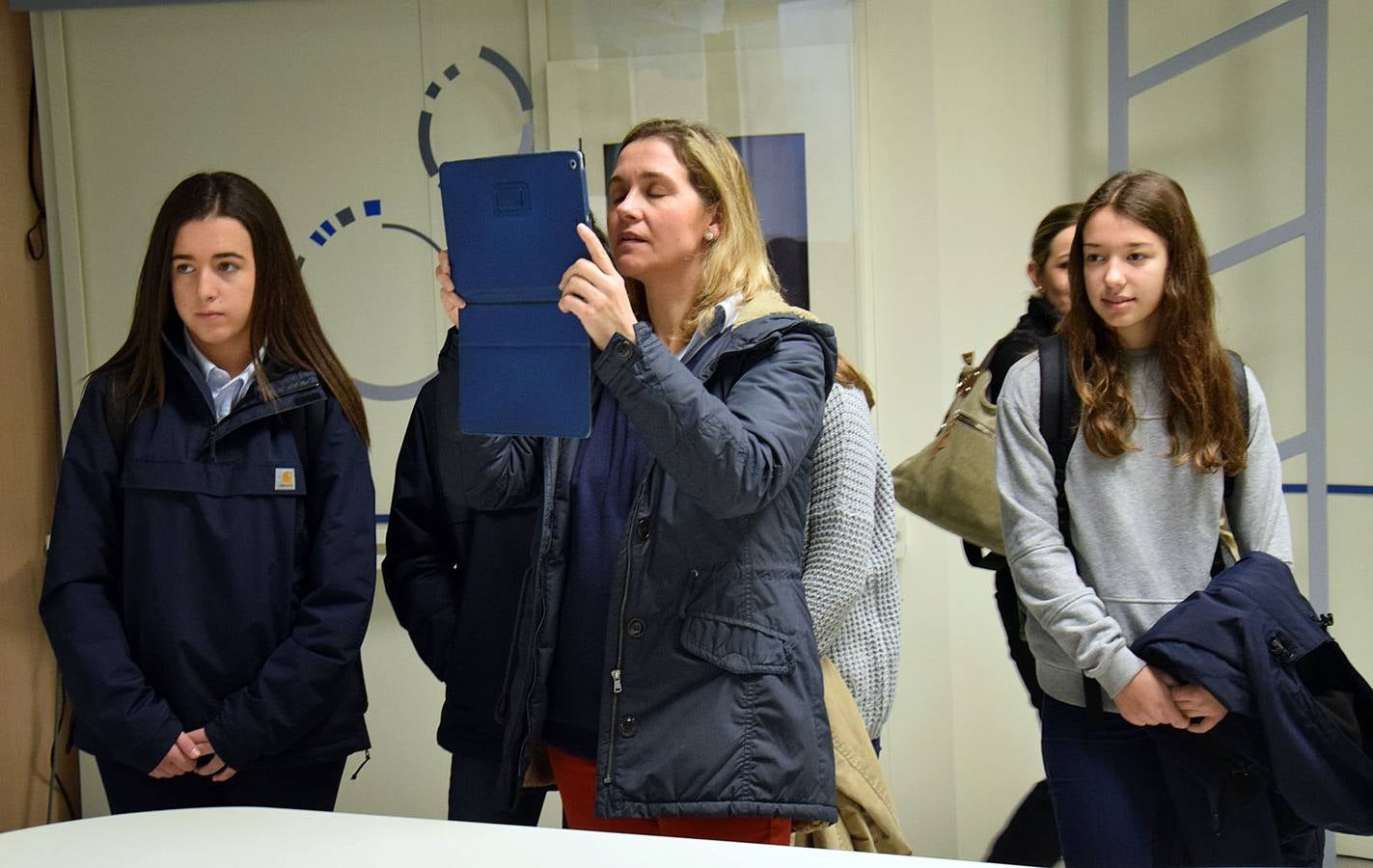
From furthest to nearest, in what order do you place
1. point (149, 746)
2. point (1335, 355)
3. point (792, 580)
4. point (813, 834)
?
1. point (1335, 355)
2. point (149, 746)
3. point (813, 834)
4. point (792, 580)

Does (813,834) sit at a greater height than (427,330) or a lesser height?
lesser

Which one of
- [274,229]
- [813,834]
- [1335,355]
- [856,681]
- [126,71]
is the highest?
[126,71]

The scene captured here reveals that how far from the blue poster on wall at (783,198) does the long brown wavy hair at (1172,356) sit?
1164mm

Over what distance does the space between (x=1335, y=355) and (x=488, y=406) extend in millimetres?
2568

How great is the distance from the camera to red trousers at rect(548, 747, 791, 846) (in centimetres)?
169

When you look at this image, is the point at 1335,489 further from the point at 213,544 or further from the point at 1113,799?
the point at 213,544

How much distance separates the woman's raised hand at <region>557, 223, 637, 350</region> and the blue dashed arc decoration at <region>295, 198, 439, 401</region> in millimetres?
1959

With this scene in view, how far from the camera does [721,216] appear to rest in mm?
1903

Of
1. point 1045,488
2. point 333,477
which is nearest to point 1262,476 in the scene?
Result: point 1045,488

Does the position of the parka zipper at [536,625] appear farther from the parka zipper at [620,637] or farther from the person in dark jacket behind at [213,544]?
the person in dark jacket behind at [213,544]

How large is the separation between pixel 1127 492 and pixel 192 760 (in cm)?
158

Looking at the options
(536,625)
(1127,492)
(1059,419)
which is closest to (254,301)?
(536,625)

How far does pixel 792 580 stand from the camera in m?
1.73

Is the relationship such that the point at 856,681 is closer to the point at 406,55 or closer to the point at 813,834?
the point at 813,834
